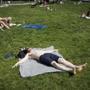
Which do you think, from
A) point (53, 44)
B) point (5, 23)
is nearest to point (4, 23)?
point (5, 23)

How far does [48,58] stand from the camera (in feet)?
34.7

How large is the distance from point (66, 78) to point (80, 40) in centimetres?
572

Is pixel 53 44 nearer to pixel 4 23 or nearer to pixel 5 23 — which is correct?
pixel 4 23

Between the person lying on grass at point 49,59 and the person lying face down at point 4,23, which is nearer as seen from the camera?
the person lying on grass at point 49,59

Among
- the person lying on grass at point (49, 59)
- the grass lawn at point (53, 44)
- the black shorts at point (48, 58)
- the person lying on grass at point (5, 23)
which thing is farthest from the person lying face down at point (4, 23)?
the black shorts at point (48, 58)

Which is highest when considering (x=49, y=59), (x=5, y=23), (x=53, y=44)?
(x=49, y=59)

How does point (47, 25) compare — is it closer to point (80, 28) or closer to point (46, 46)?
point (80, 28)

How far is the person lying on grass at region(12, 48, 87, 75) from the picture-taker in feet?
32.5

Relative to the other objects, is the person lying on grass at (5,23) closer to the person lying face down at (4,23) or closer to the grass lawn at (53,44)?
the person lying face down at (4,23)

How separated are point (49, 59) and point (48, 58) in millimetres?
73

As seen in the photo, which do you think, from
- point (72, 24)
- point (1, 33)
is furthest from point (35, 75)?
point (72, 24)

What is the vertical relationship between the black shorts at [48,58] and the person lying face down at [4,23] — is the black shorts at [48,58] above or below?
above

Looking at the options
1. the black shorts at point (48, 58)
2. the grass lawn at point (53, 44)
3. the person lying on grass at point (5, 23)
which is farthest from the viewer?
the person lying on grass at point (5, 23)

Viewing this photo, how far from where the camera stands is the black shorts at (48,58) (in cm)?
1048
